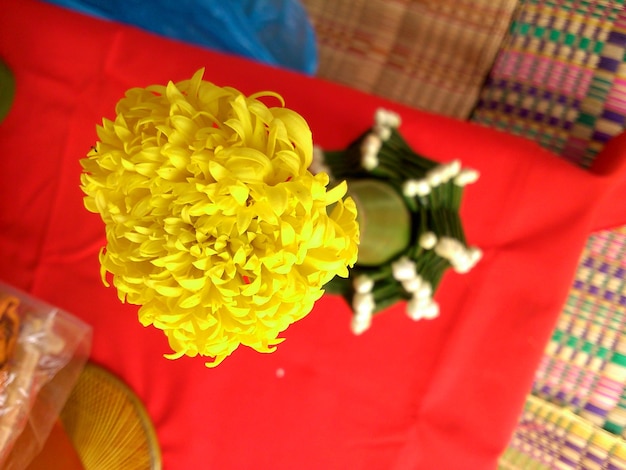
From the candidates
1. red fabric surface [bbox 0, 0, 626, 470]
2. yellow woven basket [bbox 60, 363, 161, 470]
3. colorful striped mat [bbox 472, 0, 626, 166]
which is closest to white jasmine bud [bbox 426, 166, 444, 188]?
red fabric surface [bbox 0, 0, 626, 470]

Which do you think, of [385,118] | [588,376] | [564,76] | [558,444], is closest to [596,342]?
[588,376]

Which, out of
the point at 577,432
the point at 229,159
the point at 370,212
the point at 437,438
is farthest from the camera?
the point at 577,432

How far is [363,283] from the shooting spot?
45 cm

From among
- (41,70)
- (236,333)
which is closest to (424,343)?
(236,333)

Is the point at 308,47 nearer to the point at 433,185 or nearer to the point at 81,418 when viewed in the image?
the point at 433,185

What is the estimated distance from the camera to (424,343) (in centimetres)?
58

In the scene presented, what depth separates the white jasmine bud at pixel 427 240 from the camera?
46cm

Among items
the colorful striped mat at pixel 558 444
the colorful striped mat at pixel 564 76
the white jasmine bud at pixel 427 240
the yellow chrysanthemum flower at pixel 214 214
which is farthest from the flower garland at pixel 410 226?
the colorful striped mat at pixel 558 444

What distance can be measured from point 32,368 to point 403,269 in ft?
1.45

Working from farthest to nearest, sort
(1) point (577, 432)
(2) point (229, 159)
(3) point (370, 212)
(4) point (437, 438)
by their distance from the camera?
(1) point (577, 432) → (4) point (437, 438) → (3) point (370, 212) → (2) point (229, 159)

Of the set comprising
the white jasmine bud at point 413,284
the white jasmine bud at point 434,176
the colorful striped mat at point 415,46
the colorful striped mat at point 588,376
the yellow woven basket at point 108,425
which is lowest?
the yellow woven basket at point 108,425

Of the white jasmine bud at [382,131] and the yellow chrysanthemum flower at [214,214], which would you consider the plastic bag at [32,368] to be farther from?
the white jasmine bud at [382,131]

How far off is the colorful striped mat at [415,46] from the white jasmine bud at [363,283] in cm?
44

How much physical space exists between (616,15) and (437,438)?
0.59 meters
